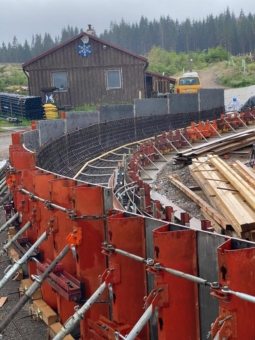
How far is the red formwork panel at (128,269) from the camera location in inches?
178

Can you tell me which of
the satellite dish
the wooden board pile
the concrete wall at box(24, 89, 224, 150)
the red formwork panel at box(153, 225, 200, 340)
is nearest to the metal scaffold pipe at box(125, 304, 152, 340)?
the red formwork panel at box(153, 225, 200, 340)

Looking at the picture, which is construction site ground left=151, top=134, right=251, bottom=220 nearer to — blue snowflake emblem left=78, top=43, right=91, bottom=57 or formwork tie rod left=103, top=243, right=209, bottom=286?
formwork tie rod left=103, top=243, right=209, bottom=286

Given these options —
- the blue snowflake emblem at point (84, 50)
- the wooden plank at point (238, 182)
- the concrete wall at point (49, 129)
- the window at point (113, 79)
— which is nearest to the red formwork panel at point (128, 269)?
the wooden plank at point (238, 182)

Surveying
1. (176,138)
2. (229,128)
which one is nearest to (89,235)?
(176,138)

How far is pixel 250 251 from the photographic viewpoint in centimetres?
321

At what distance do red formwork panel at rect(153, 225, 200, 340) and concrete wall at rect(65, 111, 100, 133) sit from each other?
492 inches

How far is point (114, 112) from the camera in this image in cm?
1995

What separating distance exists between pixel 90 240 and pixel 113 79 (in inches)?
1198

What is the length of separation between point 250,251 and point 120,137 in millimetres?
15671

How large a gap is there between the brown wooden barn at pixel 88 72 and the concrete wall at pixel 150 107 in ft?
39.6

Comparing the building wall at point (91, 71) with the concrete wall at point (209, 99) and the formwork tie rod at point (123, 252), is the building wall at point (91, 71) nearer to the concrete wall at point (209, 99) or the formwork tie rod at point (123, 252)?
the concrete wall at point (209, 99)

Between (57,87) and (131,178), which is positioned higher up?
(57,87)

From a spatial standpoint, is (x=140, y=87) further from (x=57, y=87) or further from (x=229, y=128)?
(x=229, y=128)

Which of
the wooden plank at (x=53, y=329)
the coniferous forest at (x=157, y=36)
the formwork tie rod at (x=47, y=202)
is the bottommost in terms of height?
the wooden plank at (x=53, y=329)
